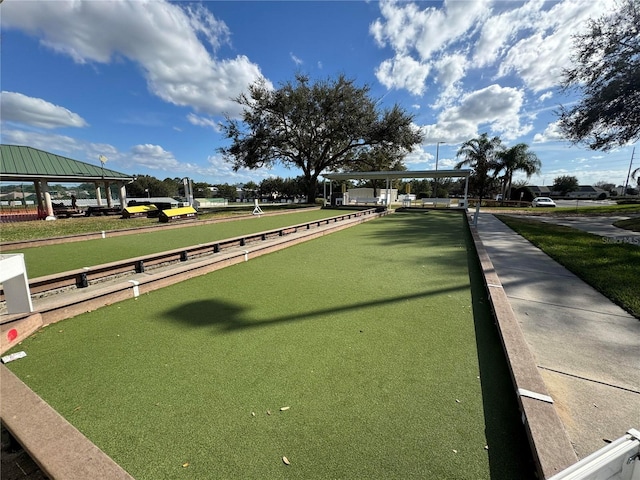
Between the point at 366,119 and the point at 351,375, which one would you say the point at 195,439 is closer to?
the point at 351,375

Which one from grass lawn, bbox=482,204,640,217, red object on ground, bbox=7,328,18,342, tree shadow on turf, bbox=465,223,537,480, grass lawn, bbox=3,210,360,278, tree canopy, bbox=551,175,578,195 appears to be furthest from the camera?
tree canopy, bbox=551,175,578,195

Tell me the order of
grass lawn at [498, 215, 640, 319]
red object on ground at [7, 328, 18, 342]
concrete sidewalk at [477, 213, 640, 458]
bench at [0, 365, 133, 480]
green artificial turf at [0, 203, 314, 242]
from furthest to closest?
green artificial turf at [0, 203, 314, 242]
grass lawn at [498, 215, 640, 319]
red object on ground at [7, 328, 18, 342]
concrete sidewalk at [477, 213, 640, 458]
bench at [0, 365, 133, 480]

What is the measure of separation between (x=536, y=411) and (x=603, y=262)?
588 centimetres

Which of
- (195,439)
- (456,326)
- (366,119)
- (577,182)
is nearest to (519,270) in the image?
(456,326)

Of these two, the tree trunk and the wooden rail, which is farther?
the tree trunk

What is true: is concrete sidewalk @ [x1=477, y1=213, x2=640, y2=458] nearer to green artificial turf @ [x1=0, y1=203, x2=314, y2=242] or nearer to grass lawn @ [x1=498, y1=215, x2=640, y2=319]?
grass lawn @ [x1=498, y1=215, x2=640, y2=319]

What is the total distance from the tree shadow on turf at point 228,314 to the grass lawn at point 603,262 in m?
2.86

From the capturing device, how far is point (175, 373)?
2357 millimetres

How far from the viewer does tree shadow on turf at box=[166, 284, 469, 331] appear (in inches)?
127

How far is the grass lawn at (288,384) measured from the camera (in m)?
1.62

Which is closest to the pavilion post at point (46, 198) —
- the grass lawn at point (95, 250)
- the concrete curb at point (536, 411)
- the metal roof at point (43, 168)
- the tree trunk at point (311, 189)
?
the metal roof at point (43, 168)

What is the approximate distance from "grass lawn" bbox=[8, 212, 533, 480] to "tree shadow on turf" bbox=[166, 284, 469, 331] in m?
0.02

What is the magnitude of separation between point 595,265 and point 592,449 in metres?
5.43

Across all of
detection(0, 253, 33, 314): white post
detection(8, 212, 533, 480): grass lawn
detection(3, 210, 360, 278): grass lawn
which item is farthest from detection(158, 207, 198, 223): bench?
detection(0, 253, 33, 314): white post
